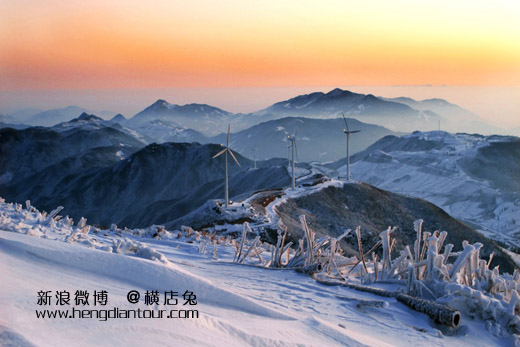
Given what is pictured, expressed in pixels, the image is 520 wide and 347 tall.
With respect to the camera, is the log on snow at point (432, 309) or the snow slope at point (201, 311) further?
the log on snow at point (432, 309)

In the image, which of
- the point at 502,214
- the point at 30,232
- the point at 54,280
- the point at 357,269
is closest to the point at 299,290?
the point at 357,269

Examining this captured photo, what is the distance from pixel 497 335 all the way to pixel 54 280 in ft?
23.2

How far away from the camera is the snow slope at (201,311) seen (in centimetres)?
520

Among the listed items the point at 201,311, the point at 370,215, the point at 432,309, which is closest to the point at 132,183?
the point at 370,215

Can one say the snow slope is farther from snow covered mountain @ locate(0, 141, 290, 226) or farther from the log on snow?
snow covered mountain @ locate(0, 141, 290, 226)

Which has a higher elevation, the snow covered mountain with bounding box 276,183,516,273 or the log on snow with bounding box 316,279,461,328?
the snow covered mountain with bounding box 276,183,516,273

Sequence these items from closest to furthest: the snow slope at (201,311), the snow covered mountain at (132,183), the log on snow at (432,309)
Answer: the snow slope at (201,311) → the log on snow at (432,309) → the snow covered mountain at (132,183)

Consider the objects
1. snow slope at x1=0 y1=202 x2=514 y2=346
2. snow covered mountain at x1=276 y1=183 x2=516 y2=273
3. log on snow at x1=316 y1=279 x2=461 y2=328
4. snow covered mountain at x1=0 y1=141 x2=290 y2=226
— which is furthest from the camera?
snow covered mountain at x1=0 y1=141 x2=290 y2=226

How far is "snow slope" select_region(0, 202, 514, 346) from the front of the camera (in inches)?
205

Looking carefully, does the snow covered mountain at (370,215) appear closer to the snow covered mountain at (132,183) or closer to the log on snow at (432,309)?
the log on snow at (432,309)

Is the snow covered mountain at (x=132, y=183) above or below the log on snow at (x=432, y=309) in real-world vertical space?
above

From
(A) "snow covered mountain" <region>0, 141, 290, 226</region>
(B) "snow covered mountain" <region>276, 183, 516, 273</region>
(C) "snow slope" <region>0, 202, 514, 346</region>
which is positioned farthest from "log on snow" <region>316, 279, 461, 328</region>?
(A) "snow covered mountain" <region>0, 141, 290, 226</region>

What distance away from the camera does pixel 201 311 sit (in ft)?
22.2

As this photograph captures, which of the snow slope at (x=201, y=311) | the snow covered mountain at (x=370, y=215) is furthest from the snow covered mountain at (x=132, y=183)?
the snow slope at (x=201, y=311)
